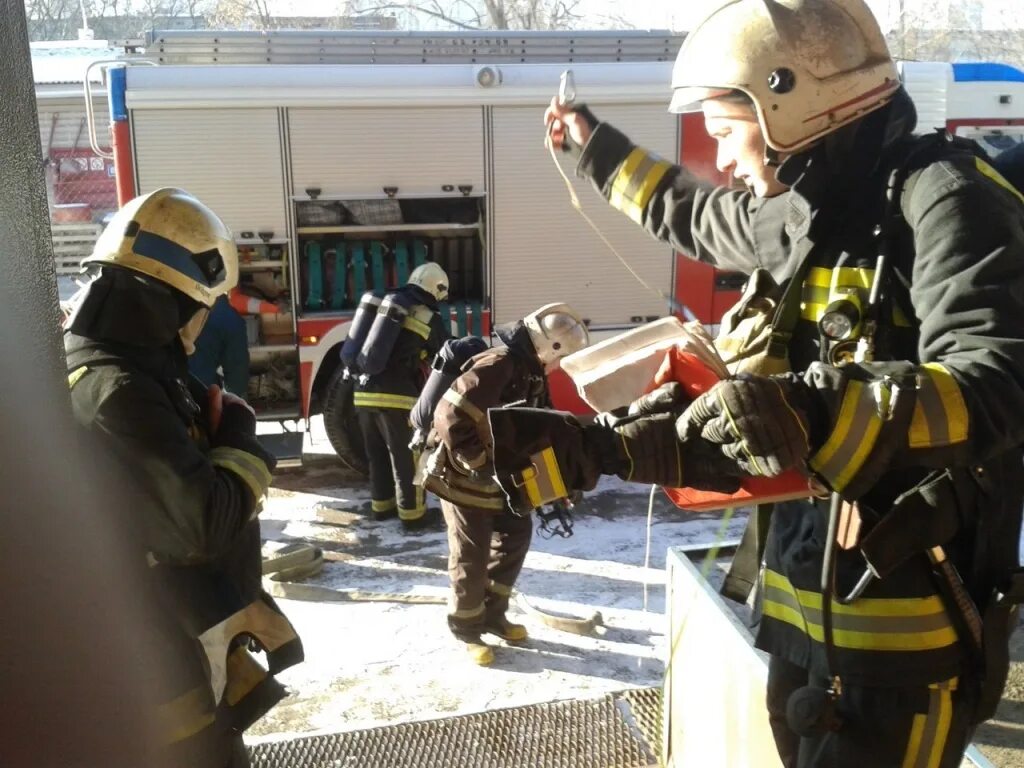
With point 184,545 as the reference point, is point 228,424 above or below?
above

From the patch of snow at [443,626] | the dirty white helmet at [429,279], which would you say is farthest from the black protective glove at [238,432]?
the dirty white helmet at [429,279]

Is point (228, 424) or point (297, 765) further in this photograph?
point (297, 765)

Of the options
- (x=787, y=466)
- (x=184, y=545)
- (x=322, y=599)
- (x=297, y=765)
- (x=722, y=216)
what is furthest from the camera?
(x=322, y=599)

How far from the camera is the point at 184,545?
80.4 inches

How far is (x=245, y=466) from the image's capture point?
2244 millimetres

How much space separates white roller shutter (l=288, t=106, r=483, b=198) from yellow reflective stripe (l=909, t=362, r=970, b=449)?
6.15 meters

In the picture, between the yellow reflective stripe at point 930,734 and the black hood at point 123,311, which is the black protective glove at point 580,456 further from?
the black hood at point 123,311

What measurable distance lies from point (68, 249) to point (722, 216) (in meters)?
14.2

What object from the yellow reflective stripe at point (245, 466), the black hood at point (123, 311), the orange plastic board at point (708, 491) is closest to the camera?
the orange plastic board at point (708, 491)

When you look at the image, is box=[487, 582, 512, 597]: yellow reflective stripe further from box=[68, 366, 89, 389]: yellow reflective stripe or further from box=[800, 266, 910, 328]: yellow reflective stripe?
box=[800, 266, 910, 328]: yellow reflective stripe

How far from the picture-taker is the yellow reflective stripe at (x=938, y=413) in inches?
53.4

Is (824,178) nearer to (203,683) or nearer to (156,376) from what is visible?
(156,376)

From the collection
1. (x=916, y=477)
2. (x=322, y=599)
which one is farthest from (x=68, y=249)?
(x=916, y=477)

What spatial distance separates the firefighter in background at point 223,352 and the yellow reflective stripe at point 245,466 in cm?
385
